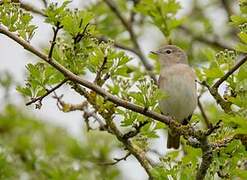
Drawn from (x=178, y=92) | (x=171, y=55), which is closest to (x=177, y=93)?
(x=178, y=92)

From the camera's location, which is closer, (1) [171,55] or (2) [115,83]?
(2) [115,83]

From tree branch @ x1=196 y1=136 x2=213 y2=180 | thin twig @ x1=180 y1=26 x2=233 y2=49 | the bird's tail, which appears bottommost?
tree branch @ x1=196 y1=136 x2=213 y2=180

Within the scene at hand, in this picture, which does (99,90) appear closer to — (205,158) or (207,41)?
(205,158)

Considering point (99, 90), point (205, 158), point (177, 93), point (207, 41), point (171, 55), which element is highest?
point (207, 41)

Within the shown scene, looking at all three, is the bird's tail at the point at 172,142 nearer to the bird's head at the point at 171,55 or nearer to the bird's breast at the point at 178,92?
the bird's breast at the point at 178,92

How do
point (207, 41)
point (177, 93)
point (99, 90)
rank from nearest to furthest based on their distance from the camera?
point (99, 90), point (177, 93), point (207, 41)

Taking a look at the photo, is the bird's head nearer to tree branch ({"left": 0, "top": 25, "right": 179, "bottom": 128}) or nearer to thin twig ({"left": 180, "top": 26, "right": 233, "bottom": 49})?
thin twig ({"left": 180, "top": 26, "right": 233, "bottom": 49})

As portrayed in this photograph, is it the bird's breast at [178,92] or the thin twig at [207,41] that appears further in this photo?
the thin twig at [207,41]

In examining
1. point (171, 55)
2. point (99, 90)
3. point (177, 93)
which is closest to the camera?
point (99, 90)

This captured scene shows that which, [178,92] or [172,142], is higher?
[178,92]

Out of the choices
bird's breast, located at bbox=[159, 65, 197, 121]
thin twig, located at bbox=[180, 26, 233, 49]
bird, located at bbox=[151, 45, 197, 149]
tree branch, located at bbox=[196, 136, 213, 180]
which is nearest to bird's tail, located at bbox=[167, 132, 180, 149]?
bird, located at bbox=[151, 45, 197, 149]

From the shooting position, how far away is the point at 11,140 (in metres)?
7.57

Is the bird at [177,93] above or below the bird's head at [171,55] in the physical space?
below

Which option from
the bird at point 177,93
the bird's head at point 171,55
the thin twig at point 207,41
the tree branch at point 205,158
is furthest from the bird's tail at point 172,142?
the thin twig at point 207,41
